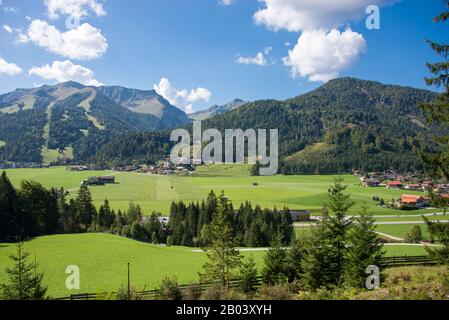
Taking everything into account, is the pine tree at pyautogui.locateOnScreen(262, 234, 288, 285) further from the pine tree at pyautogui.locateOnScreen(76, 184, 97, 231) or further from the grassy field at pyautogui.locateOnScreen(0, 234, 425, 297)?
the pine tree at pyautogui.locateOnScreen(76, 184, 97, 231)

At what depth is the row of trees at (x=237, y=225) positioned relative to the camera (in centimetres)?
6284

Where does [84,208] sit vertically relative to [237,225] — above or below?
above

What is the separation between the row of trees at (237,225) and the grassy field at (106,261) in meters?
13.1

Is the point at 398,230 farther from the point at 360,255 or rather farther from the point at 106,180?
the point at 106,180

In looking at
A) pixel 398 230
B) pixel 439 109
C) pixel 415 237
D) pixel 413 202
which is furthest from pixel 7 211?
pixel 413 202

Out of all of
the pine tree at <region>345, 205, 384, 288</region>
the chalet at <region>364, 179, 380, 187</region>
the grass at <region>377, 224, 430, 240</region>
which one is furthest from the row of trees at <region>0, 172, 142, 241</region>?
the chalet at <region>364, 179, 380, 187</region>

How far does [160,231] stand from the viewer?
224 ft

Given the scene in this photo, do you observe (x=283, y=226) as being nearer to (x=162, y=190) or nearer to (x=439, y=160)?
(x=439, y=160)

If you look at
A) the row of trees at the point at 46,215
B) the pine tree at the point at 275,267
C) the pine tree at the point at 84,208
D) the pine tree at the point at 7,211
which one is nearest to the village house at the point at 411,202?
the row of trees at the point at 46,215

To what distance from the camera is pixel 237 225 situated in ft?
226

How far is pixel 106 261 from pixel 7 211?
27.6m

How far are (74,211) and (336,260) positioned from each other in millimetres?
59390

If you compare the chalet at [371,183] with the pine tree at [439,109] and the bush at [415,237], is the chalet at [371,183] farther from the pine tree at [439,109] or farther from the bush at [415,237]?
the pine tree at [439,109]

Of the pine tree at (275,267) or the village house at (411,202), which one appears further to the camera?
the village house at (411,202)
